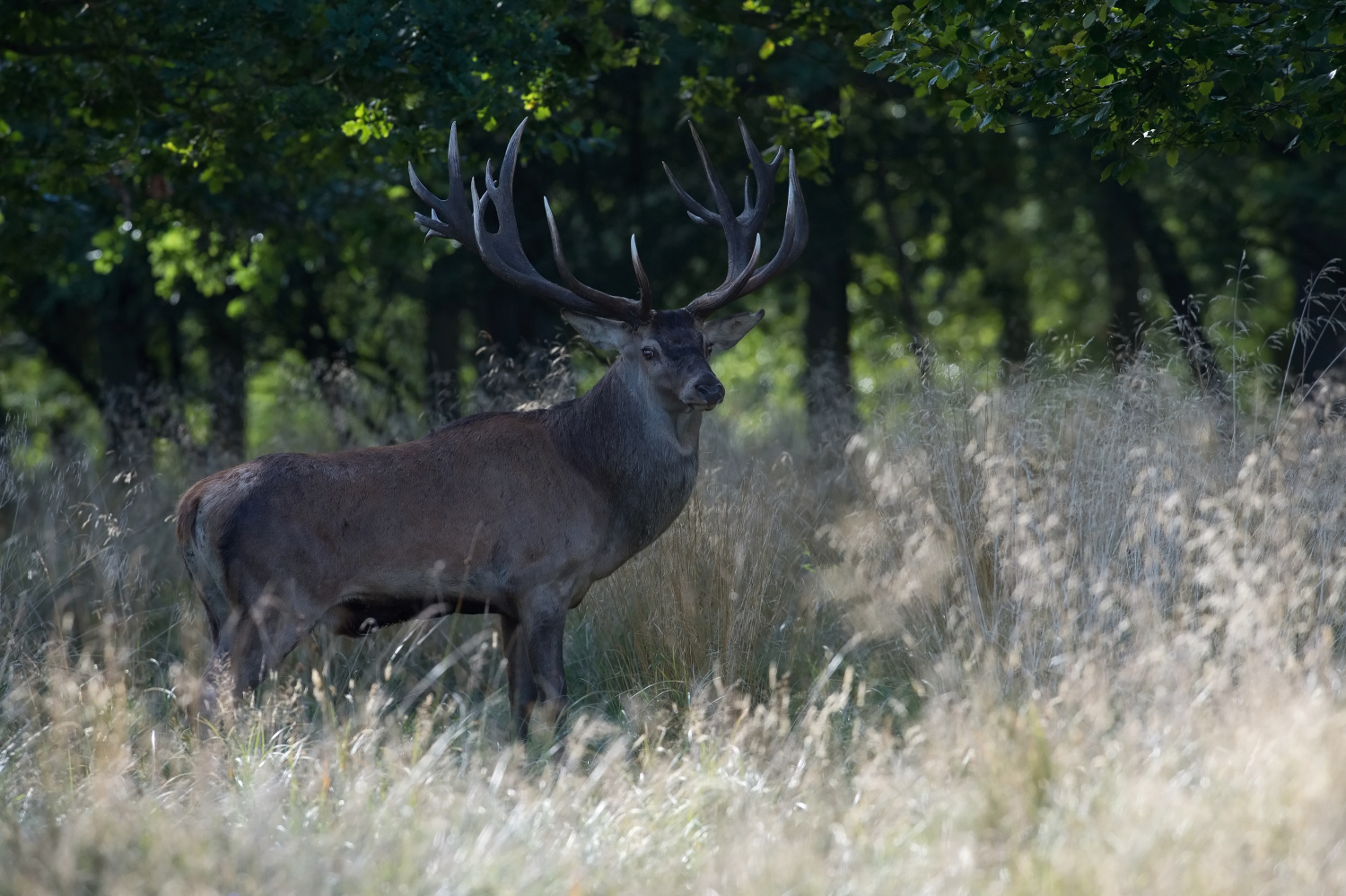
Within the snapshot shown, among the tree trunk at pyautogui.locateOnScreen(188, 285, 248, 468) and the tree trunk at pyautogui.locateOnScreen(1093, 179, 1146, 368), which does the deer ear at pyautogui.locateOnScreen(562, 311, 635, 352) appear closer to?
the tree trunk at pyautogui.locateOnScreen(188, 285, 248, 468)

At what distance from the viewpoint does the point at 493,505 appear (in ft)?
18.1

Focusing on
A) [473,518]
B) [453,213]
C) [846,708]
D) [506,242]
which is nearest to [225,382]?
[453,213]

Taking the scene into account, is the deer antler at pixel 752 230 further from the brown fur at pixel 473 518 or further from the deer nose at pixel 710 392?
the deer nose at pixel 710 392

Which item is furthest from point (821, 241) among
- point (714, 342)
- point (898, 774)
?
point (898, 774)

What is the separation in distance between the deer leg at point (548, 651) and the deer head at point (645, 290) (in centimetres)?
100

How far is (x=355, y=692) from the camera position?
6.21m

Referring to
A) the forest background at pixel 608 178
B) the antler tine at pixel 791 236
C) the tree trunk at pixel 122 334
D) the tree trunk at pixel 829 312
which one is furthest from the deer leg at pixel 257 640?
the tree trunk at pixel 122 334

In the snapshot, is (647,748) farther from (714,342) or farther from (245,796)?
(714,342)

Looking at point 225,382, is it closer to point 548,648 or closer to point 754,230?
point 754,230

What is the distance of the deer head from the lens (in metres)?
5.77

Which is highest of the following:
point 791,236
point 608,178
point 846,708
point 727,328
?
point 608,178

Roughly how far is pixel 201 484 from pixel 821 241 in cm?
919

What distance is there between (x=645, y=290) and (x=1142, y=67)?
2209 mm

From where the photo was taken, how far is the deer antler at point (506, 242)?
19.5 feet
